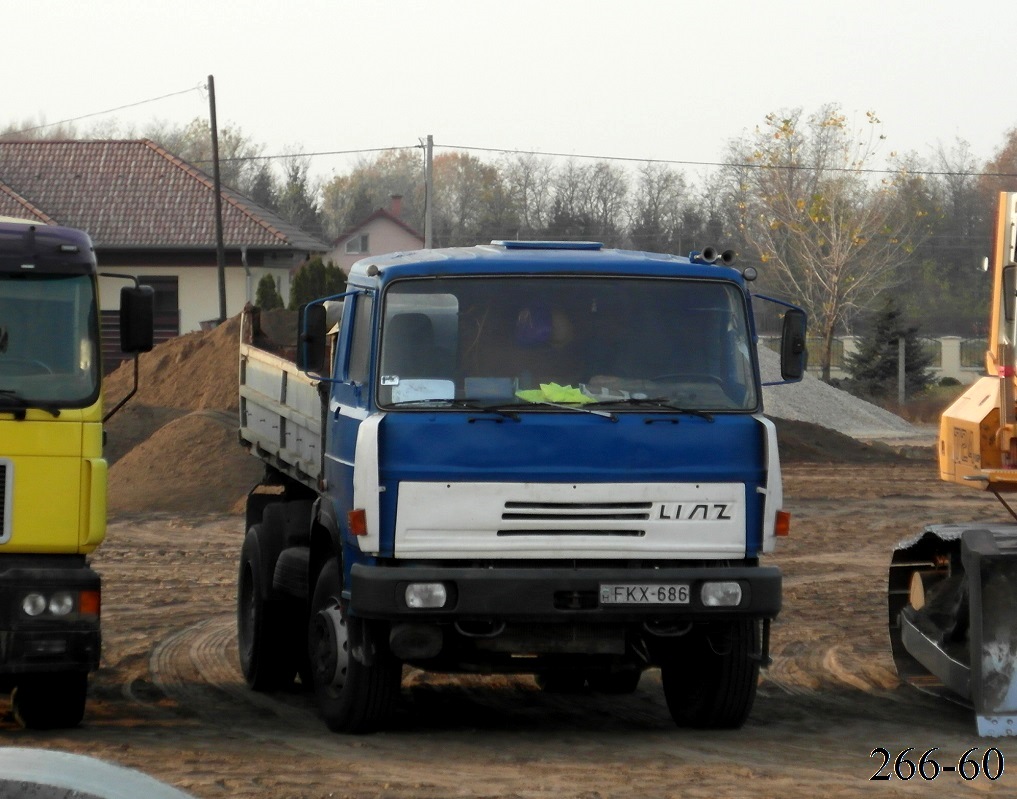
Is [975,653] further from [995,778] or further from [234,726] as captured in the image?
[234,726]

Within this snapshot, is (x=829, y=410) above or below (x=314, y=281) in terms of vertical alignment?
below

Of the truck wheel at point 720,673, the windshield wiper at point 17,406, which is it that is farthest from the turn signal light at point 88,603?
the truck wheel at point 720,673

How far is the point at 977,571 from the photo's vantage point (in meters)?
8.45

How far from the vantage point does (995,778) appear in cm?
735

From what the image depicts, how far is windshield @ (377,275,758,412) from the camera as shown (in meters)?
8.09

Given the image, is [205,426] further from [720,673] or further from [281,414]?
[720,673]

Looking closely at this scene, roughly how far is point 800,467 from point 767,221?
31807 mm

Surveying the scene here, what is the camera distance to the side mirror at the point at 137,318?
27.9 feet

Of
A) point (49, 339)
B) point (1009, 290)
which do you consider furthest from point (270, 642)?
point (1009, 290)

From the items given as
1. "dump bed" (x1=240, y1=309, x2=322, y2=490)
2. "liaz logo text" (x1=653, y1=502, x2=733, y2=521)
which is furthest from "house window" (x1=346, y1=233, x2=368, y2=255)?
"liaz logo text" (x1=653, y1=502, x2=733, y2=521)

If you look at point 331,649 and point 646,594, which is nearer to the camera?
point 646,594

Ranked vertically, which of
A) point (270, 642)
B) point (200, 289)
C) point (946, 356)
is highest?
point (200, 289)

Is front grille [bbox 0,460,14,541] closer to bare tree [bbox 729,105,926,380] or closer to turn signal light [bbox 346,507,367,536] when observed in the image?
turn signal light [bbox 346,507,367,536]

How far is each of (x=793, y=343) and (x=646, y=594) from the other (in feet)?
5.73
